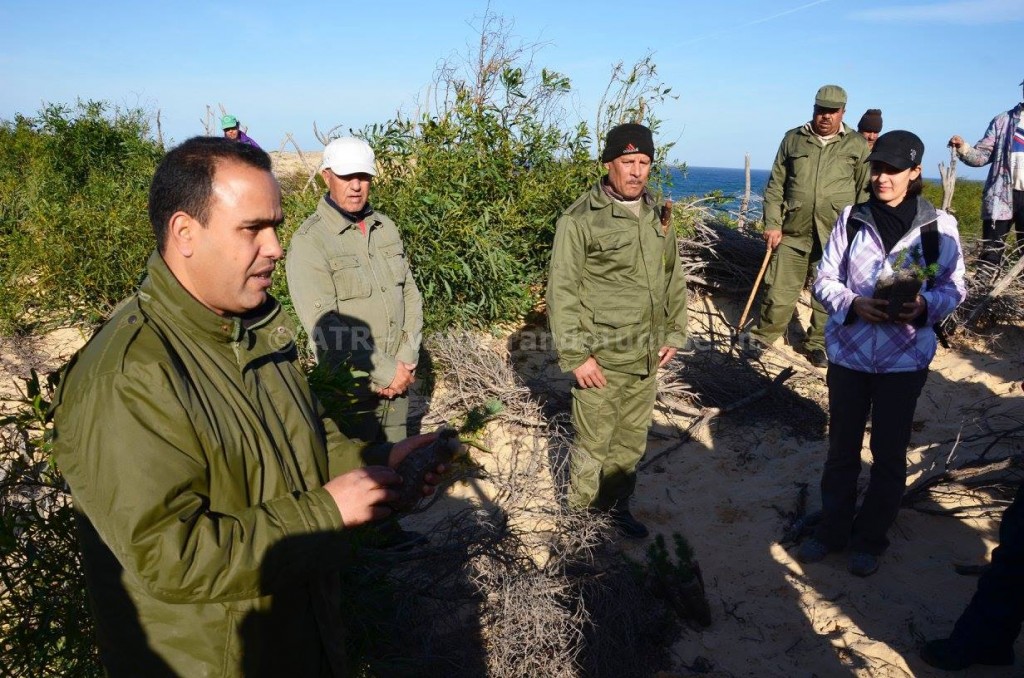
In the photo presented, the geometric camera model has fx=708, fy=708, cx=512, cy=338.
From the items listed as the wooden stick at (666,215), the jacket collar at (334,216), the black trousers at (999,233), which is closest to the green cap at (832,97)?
the black trousers at (999,233)

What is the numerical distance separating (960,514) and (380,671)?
3405 mm

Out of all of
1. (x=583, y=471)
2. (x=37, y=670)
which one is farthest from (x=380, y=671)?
(x=583, y=471)

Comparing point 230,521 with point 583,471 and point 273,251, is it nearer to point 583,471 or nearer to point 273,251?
point 273,251

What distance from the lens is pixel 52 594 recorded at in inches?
83.4

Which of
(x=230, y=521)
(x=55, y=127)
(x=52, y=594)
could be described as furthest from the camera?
(x=55, y=127)

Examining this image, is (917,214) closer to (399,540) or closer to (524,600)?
(524,600)

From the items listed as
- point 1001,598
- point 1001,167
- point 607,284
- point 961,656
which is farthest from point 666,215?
point 1001,167

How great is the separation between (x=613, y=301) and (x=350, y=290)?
141cm

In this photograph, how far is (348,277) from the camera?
3717 millimetres

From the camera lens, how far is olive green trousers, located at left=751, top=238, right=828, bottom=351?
6445mm

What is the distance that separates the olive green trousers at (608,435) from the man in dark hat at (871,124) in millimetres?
4360

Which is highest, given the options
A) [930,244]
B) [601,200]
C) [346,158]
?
[346,158]

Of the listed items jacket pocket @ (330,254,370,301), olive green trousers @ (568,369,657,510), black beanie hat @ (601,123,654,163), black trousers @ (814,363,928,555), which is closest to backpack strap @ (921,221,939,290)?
black trousers @ (814,363,928,555)

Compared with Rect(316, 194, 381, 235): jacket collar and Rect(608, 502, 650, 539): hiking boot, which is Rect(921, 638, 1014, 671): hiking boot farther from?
Rect(316, 194, 381, 235): jacket collar
